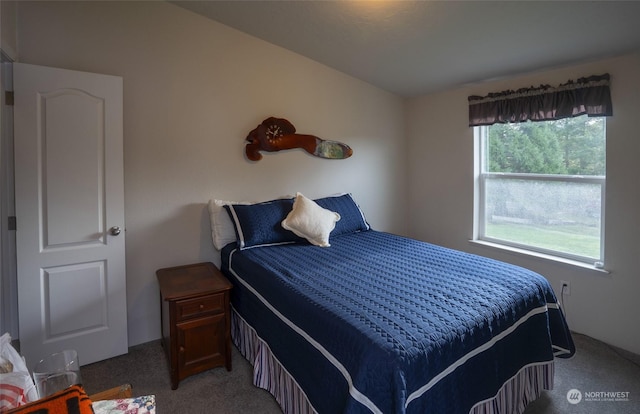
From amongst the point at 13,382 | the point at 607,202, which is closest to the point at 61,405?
the point at 13,382

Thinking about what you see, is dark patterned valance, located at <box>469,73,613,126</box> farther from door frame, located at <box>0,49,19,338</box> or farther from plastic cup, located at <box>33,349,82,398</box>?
door frame, located at <box>0,49,19,338</box>

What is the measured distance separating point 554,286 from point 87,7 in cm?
397

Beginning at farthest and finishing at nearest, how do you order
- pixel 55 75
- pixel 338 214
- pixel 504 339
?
pixel 338 214 → pixel 55 75 → pixel 504 339

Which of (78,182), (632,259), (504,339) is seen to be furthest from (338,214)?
(632,259)

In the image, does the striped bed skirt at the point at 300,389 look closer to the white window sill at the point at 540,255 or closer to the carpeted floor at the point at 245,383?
the carpeted floor at the point at 245,383

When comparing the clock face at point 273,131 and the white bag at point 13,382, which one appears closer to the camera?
the white bag at point 13,382

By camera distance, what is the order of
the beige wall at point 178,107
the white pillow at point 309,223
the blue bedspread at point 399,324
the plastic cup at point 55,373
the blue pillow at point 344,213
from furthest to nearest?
the blue pillow at point 344,213 → the white pillow at point 309,223 → the beige wall at point 178,107 → the blue bedspread at point 399,324 → the plastic cup at point 55,373

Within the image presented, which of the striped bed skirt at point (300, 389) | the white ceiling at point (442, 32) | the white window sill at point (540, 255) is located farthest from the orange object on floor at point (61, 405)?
the white window sill at point (540, 255)

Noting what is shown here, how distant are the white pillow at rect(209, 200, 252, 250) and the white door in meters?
0.62

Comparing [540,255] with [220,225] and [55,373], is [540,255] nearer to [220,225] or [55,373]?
[220,225]

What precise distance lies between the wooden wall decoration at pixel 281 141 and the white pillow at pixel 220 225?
506mm

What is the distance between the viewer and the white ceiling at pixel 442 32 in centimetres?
200

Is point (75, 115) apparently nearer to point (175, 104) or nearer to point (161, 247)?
point (175, 104)

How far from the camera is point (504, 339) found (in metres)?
1.60
